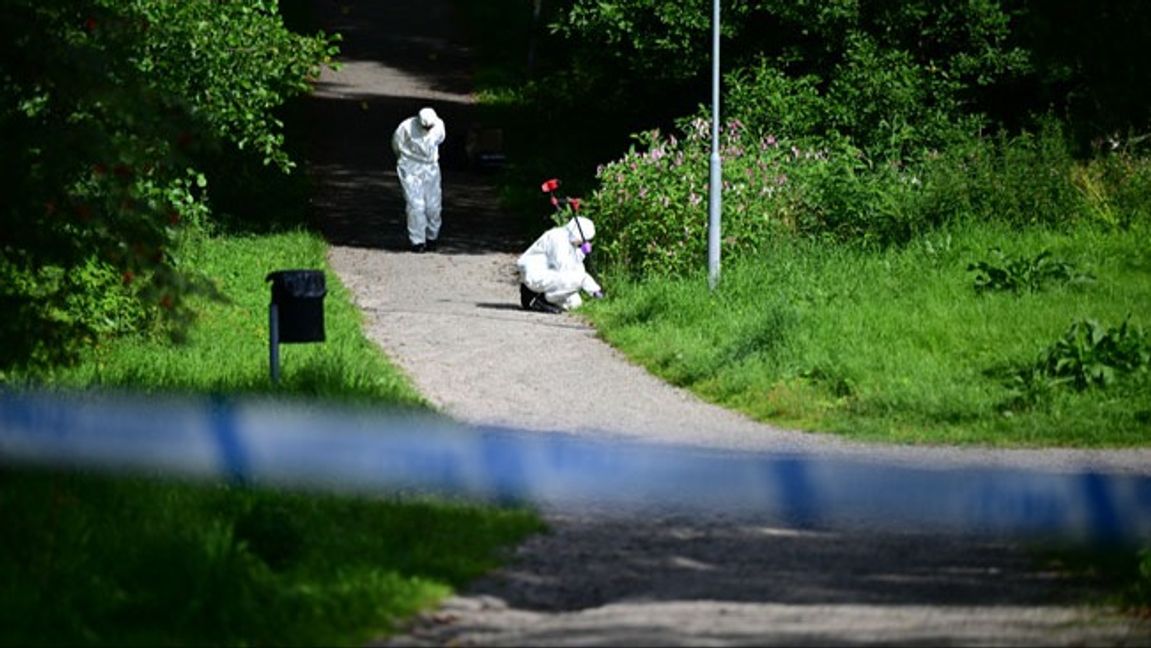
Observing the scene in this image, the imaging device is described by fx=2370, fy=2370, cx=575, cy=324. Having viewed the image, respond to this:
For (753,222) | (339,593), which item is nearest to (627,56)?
(753,222)

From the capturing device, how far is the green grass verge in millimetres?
17609

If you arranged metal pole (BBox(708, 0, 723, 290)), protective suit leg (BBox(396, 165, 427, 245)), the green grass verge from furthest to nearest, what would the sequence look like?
1. protective suit leg (BBox(396, 165, 427, 245))
2. metal pole (BBox(708, 0, 723, 290))
3. the green grass verge

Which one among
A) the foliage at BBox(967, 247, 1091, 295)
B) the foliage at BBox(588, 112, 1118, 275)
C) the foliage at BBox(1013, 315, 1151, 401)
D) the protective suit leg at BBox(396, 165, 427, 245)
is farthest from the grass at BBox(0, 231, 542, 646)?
the protective suit leg at BBox(396, 165, 427, 245)

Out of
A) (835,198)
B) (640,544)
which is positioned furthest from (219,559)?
(835,198)

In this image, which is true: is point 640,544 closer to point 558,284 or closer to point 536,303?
point 558,284

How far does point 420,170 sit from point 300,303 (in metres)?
14.3

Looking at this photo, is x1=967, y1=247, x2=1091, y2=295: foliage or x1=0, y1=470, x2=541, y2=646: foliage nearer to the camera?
x1=0, y1=470, x2=541, y2=646: foliage

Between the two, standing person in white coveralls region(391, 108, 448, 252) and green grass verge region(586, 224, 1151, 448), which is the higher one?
standing person in white coveralls region(391, 108, 448, 252)

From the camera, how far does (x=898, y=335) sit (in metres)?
20.2

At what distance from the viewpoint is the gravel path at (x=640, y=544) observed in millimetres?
10367

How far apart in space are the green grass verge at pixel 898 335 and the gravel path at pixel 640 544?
0.46 m

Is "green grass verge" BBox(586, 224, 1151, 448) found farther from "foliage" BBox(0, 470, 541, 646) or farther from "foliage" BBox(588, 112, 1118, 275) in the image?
"foliage" BBox(0, 470, 541, 646)

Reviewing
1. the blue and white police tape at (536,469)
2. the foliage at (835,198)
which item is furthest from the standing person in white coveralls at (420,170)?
the blue and white police tape at (536,469)

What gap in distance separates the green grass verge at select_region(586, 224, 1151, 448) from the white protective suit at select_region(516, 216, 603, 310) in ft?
1.51
